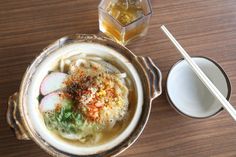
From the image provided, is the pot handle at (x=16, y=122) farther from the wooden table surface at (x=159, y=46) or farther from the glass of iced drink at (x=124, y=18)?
the glass of iced drink at (x=124, y=18)

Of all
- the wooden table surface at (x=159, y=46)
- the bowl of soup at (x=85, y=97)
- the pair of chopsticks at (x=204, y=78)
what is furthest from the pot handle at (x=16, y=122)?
the pair of chopsticks at (x=204, y=78)

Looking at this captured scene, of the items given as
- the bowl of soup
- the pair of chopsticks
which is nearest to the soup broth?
the bowl of soup

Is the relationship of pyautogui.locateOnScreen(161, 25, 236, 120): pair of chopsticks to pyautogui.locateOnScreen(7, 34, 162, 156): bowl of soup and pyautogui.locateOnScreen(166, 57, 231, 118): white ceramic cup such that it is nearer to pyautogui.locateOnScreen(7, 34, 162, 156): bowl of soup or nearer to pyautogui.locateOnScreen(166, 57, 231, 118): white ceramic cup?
pyautogui.locateOnScreen(166, 57, 231, 118): white ceramic cup

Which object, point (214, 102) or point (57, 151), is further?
point (214, 102)

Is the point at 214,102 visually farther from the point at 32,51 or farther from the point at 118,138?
the point at 32,51

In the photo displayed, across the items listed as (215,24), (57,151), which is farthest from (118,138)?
(215,24)

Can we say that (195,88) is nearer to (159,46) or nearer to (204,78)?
(204,78)
